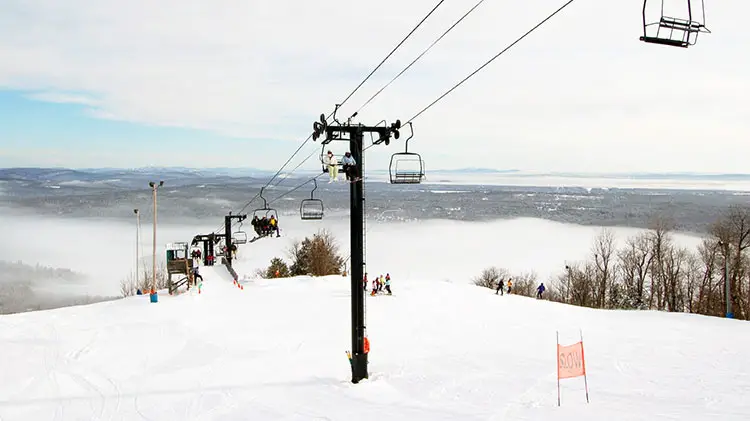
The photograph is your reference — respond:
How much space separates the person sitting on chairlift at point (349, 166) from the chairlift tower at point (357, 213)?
9cm

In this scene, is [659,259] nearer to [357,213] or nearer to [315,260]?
[315,260]

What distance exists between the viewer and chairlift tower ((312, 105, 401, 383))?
15.4 metres

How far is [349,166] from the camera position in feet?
49.8

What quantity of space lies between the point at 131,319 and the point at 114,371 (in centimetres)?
782

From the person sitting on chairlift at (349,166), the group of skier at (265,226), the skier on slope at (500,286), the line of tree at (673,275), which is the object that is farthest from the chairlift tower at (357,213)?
the line of tree at (673,275)

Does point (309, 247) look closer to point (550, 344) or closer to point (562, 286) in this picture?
point (562, 286)

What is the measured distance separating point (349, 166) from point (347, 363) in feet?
22.4

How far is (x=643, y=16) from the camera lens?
233 inches

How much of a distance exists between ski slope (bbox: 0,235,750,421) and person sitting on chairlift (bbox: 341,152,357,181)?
5956mm

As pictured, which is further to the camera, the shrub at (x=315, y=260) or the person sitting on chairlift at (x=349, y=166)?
the shrub at (x=315, y=260)

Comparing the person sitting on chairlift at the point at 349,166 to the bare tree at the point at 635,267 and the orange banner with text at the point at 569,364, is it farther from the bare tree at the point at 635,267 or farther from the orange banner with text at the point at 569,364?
the bare tree at the point at 635,267

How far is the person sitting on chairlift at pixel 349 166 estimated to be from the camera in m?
15.2

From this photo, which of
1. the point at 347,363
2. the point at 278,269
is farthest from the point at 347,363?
the point at 278,269

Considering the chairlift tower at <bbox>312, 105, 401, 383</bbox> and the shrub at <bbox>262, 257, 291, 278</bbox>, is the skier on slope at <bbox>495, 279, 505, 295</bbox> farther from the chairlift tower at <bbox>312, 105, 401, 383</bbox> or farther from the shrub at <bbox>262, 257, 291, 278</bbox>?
the shrub at <bbox>262, 257, 291, 278</bbox>
